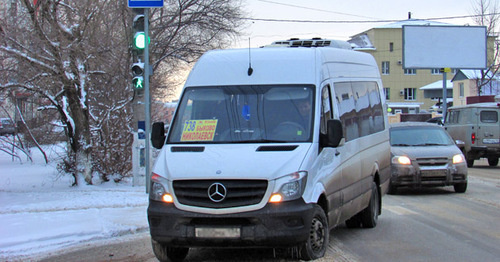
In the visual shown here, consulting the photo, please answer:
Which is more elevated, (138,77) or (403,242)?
(138,77)

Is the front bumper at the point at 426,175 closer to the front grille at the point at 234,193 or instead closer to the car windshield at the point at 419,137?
the car windshield at the point at 419,137

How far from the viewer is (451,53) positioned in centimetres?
4044

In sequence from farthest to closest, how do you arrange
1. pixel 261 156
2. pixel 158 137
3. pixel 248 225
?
pixel 158 137, pixel 261 156, pixel 248 225

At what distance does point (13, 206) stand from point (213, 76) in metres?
6.01

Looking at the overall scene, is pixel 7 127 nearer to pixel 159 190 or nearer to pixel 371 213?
pixel 371 213

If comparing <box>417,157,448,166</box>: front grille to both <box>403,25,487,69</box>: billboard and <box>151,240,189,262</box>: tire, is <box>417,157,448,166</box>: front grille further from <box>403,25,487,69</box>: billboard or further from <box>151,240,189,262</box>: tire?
<box>403,25,487,69</box>: billboard

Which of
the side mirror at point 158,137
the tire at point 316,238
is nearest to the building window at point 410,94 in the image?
the side mirror at point 158,137

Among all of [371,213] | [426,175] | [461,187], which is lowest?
[461,187]

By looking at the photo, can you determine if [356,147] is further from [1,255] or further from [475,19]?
[475,19]

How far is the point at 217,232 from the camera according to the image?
5.79m

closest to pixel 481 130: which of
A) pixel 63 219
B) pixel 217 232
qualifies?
pixel 63 219

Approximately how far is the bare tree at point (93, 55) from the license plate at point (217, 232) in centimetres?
863

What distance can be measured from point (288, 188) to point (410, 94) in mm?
77760

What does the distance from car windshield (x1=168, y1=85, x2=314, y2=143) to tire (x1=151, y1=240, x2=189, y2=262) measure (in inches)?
49.7
